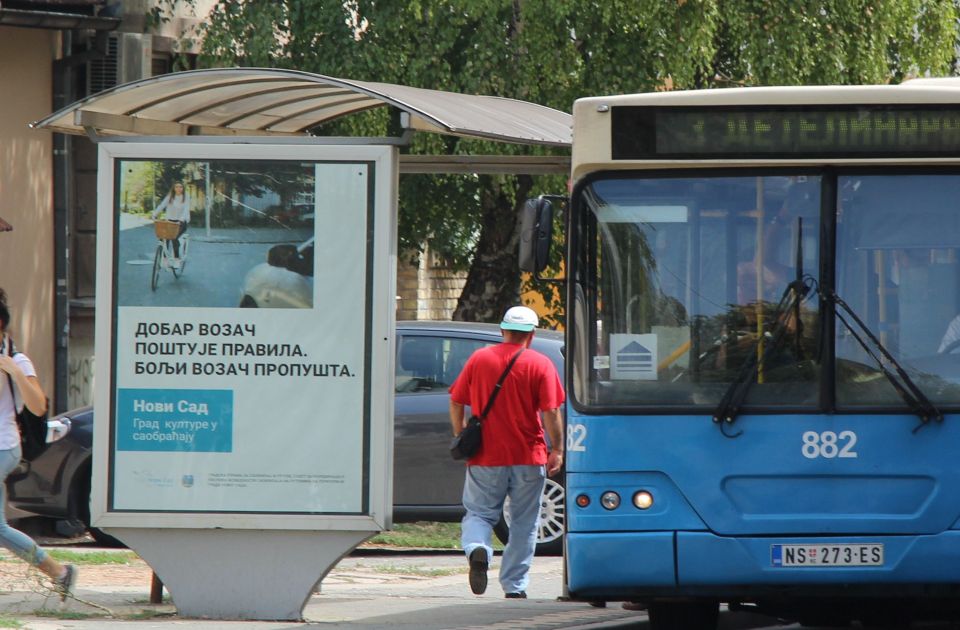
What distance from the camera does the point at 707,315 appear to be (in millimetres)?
8047

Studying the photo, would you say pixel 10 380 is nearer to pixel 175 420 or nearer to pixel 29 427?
pixel 29 427

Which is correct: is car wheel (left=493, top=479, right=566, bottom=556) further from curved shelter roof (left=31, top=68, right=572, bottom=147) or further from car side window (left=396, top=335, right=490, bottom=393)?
curved shelter roof (left=31, top=68, right=572, bottom=147)

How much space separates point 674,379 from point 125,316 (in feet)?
9.81

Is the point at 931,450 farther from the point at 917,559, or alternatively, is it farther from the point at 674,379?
the point at 674,379

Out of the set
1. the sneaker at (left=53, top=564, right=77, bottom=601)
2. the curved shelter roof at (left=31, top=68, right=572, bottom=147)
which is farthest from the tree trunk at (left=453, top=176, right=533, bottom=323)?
the sneaker at (left=53, top=564, right=77, bottom=601)

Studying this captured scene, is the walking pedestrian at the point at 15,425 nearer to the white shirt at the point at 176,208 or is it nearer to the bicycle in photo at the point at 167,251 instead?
the bicycle in photo at the point at 167,251

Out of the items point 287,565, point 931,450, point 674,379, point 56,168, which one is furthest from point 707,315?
point 56,168

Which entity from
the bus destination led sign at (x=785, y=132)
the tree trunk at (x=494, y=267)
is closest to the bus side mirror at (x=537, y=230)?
the bus destination led sign at (x=785, y=132)

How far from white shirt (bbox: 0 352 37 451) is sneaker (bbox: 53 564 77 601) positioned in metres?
0.76

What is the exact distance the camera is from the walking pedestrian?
958cm

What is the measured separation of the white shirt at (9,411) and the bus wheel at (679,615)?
11.7 feet

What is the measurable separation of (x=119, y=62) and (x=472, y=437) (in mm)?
10365

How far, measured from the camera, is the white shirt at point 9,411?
9.66 metres

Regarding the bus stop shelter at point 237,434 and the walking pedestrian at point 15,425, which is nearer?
the bus stop shelter at point 237,434
